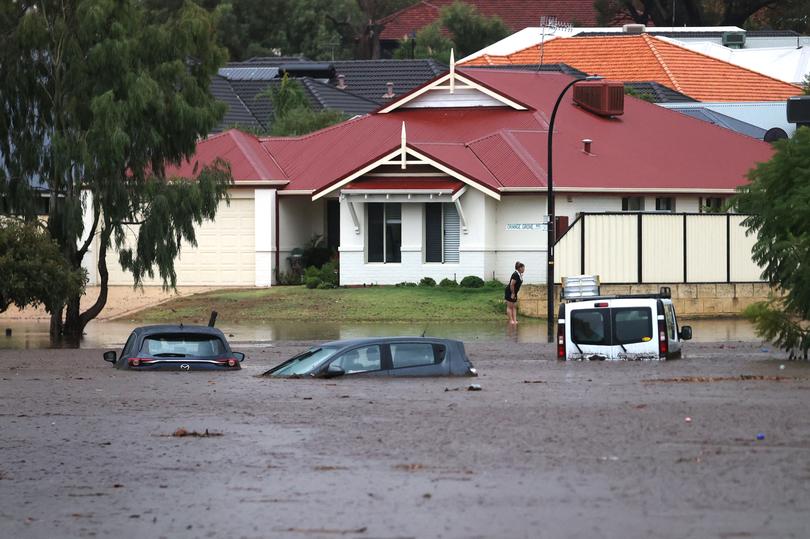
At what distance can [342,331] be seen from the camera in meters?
38.3

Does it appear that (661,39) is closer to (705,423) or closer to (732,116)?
(732,116)

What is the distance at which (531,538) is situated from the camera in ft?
37.8

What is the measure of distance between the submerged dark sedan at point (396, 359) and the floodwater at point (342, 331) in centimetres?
1277

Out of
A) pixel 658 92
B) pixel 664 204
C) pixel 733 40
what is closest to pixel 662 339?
pixel 664 204

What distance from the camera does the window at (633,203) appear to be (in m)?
47.7

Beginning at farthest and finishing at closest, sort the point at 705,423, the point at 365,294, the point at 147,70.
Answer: the point at 365,294 → the point at 147,70 → the point at 705,423

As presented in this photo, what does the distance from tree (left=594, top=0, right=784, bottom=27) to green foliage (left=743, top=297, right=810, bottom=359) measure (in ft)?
265

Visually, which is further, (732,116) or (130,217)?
(732,116)

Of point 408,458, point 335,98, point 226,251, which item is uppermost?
point 335,98

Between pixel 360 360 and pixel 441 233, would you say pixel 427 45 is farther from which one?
pixel 360 360

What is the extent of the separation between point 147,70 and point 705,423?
71.1ft

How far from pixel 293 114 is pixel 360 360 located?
4270cm

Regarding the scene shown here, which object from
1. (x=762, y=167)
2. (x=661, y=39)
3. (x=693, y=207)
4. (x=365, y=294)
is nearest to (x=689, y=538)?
(x=762, y=167)

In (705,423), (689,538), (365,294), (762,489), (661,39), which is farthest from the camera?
(661,39)
